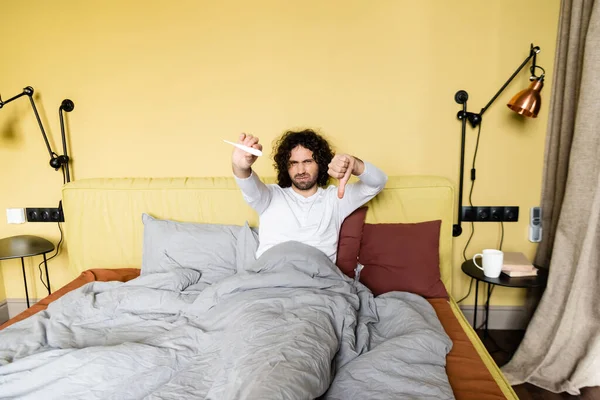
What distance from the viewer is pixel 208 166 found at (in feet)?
7.23

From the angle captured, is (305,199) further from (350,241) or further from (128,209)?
(128,209)

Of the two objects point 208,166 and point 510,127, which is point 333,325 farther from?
point 510,127

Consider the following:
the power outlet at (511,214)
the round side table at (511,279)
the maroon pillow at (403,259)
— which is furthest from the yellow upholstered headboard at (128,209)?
the power outlet at (511,214)

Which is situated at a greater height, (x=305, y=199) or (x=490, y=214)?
(x=305, y=199)

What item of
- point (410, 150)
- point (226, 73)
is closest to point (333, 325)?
point (410, 150)

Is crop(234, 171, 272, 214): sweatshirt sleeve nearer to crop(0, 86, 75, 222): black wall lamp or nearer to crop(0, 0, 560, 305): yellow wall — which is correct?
crop(0, 0, 560, 305): yellow wall

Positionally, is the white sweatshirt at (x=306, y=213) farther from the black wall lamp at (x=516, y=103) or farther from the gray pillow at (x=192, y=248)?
the black wall lamp at (x=516, y=103)

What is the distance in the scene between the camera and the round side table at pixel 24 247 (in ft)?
6.50

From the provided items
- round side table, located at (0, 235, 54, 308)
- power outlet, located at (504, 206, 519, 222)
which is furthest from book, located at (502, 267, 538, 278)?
round side table, located at (0, 235, 54, 308)

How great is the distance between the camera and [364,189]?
1726mm

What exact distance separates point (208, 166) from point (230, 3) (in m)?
0.89

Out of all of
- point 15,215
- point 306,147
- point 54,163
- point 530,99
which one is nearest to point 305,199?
point 306,147

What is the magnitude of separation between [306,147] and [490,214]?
1100mm

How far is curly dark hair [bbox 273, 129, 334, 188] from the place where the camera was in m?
1.87
